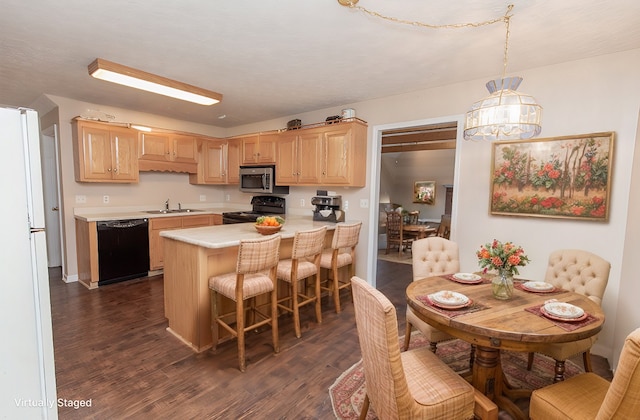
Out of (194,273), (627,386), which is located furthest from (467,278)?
(194,273)

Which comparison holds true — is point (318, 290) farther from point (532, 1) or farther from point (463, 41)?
point (532, 1)

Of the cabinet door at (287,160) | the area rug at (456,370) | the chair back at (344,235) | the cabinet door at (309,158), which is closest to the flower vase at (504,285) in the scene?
the area rug at (456,370)

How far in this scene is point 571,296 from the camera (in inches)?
74.7

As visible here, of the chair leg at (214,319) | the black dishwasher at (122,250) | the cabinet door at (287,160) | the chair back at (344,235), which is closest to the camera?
the chair leg at (214,319)

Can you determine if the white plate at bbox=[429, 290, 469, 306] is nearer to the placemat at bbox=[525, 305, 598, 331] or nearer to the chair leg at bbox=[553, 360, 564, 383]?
the placemat at bbox=[525, 305, 598, 331]

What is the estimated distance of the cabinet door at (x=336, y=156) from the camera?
3701 millimetres

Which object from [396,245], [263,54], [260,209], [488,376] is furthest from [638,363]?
[396,245]

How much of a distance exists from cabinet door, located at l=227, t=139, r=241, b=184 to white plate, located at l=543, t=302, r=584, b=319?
4582mm

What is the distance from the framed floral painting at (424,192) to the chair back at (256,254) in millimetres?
7117

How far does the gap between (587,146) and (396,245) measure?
4740 mm

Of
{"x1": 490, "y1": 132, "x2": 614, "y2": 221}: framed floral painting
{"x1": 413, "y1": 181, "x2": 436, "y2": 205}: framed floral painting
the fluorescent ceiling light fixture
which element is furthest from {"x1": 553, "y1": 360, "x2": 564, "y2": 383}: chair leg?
{"x1": 413, "y1": 181, "x2": 436, "y2": 205}: framed floral painting

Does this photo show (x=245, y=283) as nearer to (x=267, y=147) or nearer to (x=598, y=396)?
(x=598, y=396)

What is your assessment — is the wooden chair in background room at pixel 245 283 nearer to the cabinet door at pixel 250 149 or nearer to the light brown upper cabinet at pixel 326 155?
the light brown upper cabinet at pixel 326 155

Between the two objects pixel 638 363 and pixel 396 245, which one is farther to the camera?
pixel 396 245
